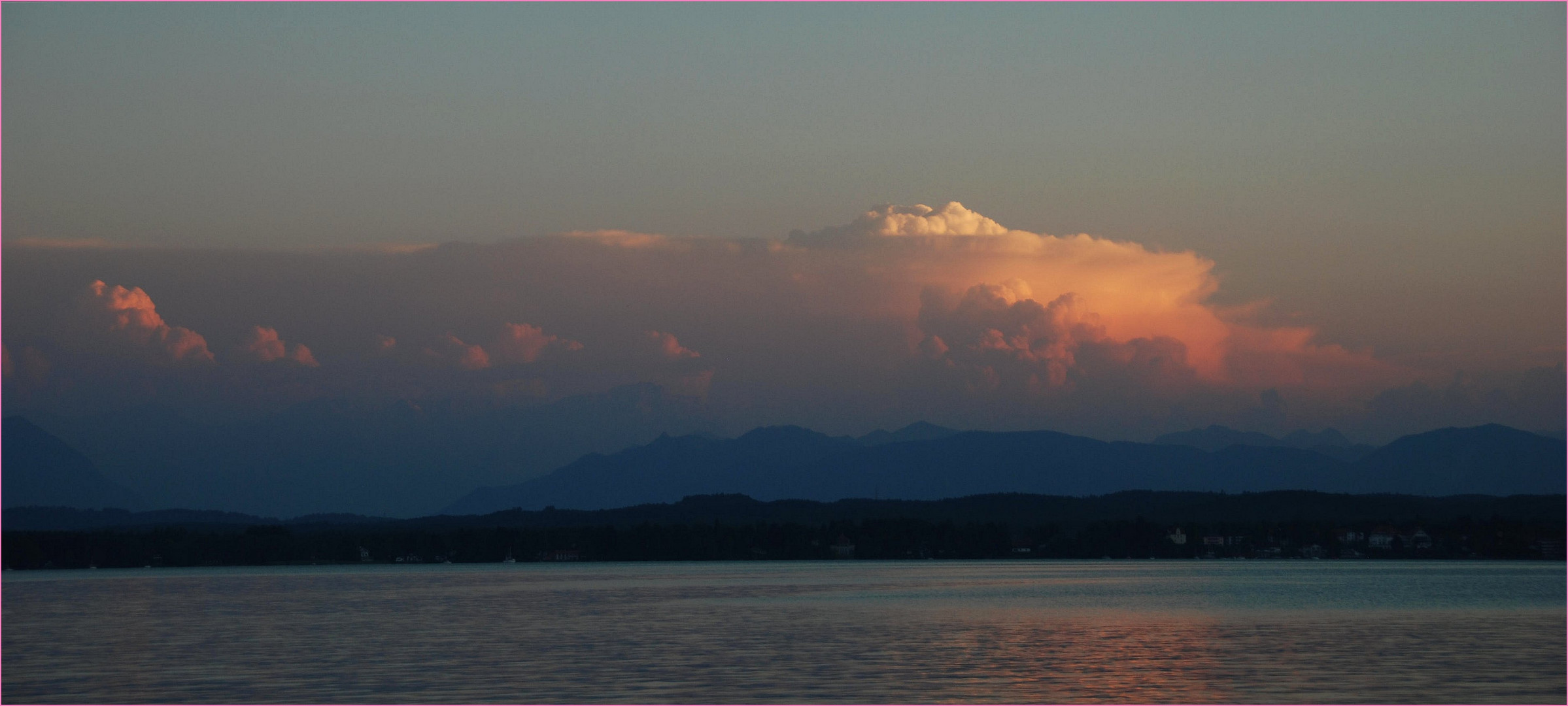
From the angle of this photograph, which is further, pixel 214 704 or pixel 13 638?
pixel 13 638

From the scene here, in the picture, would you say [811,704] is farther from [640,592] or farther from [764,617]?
[640,592]

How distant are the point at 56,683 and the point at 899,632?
32.9 m

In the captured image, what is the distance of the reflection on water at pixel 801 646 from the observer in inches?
1829

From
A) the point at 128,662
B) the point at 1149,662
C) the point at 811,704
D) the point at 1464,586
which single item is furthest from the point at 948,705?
the point at 1464,586

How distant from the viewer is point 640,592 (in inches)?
4724

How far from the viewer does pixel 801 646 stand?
61.8m

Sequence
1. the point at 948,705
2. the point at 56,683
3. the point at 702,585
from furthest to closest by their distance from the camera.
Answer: the point at 702,585, the point at 56,683, the point at 948,705

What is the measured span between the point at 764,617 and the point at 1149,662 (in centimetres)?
3043

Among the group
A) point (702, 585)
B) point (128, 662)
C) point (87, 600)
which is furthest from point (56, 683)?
point (702, 585)

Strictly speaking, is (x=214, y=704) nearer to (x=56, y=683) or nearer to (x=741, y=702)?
(x=56, y=683)

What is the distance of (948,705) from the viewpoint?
42344 millimetres

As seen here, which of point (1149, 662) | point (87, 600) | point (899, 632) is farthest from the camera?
point (87, 600)

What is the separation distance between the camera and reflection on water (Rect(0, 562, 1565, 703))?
4647 cm

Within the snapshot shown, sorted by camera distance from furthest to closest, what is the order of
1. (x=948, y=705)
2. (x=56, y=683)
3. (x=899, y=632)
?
(x=899, y=632) < (x=56, y=683) < (x=948, y=705)
